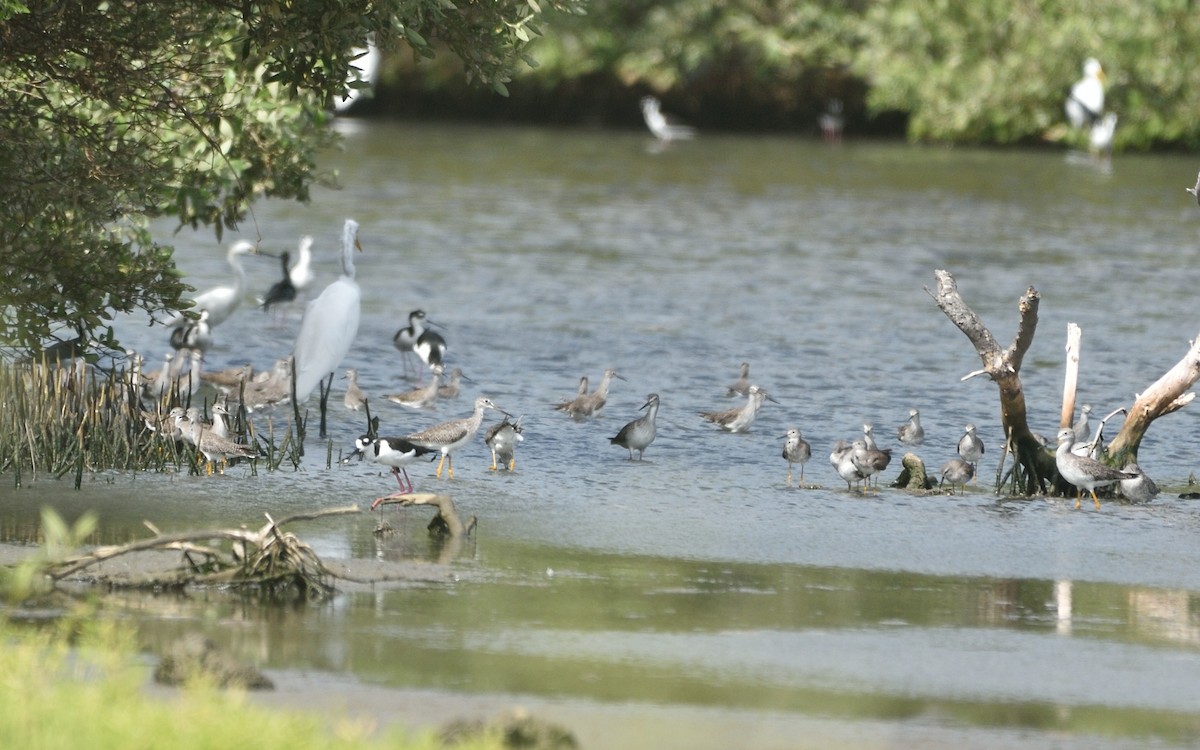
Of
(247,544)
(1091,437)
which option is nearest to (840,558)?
(247,544)

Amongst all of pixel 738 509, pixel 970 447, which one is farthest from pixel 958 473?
pixel 738 509

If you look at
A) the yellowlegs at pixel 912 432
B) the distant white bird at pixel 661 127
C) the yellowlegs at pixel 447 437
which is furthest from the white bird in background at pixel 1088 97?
the yellowlegs at pixel 447 437

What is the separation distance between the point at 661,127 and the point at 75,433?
34145 millimetres

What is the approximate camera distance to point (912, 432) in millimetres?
13695

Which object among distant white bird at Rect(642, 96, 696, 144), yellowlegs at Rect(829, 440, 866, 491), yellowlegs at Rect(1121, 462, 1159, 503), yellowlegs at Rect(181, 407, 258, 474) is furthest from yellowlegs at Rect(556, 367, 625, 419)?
distant white bird at Rect(642, 96, 696, 144)

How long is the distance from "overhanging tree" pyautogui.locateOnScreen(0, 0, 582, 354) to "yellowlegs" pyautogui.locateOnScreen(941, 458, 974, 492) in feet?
12.0

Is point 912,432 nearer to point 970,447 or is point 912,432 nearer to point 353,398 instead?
point 970,447

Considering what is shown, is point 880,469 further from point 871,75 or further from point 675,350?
point 871,75

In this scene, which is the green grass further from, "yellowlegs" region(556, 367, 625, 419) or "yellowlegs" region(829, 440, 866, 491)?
"yellowlegs" region(556, 367, 625, 419)

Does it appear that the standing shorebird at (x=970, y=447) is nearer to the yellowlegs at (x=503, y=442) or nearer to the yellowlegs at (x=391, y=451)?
the yellowlegs at (x=503, y=442)

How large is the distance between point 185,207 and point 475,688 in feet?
25.8

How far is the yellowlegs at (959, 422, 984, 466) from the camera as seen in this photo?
1279cm

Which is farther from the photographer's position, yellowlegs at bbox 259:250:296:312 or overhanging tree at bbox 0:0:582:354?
yellowlegs at bbox 259:250:296:312

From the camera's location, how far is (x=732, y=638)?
8391 millimetres
